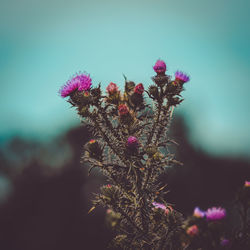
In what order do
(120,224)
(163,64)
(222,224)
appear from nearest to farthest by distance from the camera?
(222,224), (120,224), (163,64)

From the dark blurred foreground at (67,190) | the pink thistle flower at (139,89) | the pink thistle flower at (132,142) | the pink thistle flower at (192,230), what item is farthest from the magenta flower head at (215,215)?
the dark blurred foreground at (67,190)

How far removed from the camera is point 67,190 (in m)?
14.4

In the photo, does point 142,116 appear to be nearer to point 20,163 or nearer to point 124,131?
point 124,131

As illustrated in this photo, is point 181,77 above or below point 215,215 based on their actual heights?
above

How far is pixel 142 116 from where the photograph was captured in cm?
234

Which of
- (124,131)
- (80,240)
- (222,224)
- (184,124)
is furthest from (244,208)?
(184,124)

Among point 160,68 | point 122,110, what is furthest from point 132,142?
point 160,68

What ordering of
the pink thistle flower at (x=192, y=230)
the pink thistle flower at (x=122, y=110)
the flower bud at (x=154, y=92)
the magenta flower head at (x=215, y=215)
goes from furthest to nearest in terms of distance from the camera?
the flower bud at (x=154, y=92) → the pink thistle flower at (x=122, y=110) → the magenta flower head at (x=215, y=215) → the pink thistle flower at (x=192, y=230)

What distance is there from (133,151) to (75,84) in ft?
3.19

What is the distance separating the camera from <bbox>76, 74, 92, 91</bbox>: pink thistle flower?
8.02 feet

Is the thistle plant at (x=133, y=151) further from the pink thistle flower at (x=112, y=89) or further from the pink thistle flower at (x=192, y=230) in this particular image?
the pink thistle flower at (x=192, y=230)

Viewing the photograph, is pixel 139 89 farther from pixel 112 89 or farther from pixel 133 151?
pixel 133 151

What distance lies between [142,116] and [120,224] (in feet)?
3.06

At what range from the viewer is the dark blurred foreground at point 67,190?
12.4 metres
